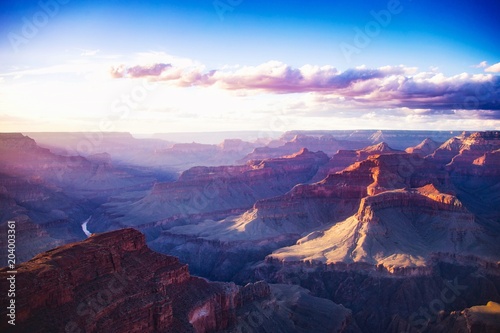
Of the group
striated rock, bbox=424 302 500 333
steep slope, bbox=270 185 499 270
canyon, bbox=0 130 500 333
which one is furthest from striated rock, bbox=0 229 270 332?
steep slope, bbox=270 185 499 270

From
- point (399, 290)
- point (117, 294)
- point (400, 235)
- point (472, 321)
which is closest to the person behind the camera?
point (117, 294)

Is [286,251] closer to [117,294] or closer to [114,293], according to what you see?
[117,294]

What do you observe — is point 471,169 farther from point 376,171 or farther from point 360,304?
point 360,304

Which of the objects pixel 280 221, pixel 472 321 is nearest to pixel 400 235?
pixel 280 221

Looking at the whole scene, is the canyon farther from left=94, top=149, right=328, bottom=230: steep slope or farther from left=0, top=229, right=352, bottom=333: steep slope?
left=94, top=149, right=328, bottom=230: steep slope

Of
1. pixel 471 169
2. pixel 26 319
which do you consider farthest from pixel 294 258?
pixel 471 169

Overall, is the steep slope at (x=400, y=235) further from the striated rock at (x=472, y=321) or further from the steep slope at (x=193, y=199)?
the steep slope at (x=193, y=199)
